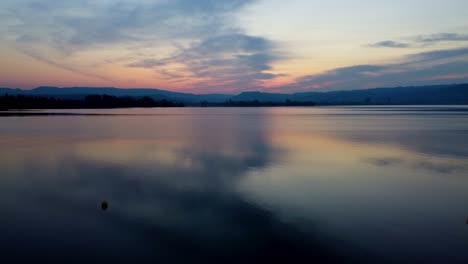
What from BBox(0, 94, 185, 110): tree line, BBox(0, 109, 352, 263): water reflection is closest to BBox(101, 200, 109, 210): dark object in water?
BBox(0, 109, 352, 263): water reflection

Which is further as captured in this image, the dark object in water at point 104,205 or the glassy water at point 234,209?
the dark object in water at point 104,205

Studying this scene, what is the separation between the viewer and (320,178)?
10.3 m

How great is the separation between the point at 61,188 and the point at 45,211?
205 centimetres

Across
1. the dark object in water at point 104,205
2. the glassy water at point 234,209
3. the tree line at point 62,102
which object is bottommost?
the glassy water at point 234,209

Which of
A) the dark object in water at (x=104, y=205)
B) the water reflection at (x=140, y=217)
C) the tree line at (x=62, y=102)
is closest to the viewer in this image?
the water reflection at (x=140, y=217)

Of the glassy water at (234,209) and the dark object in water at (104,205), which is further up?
the dark object in water at (104,205)

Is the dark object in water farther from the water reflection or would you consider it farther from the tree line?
the tree line

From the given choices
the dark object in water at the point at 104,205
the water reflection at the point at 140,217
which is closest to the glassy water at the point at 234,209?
the water reflection at the point at 140,217

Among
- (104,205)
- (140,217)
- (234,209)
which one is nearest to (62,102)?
(104,205)

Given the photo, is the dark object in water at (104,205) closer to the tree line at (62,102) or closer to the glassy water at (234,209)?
the glassy water at (234,209)

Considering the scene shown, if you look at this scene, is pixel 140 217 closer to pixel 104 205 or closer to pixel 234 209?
pixel 104 205

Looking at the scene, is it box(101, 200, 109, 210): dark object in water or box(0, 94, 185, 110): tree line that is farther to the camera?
box(0, 94, 185, 110): tree line

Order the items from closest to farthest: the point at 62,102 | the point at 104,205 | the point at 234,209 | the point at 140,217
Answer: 1. the point at 140,217
2. the point at 234,209
3. the point at 104,205
4. the point at 62,102

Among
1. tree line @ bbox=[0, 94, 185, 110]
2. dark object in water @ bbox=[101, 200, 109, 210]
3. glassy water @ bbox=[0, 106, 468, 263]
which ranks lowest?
glassy water @ bbox=[0, 106, 468, 263]
